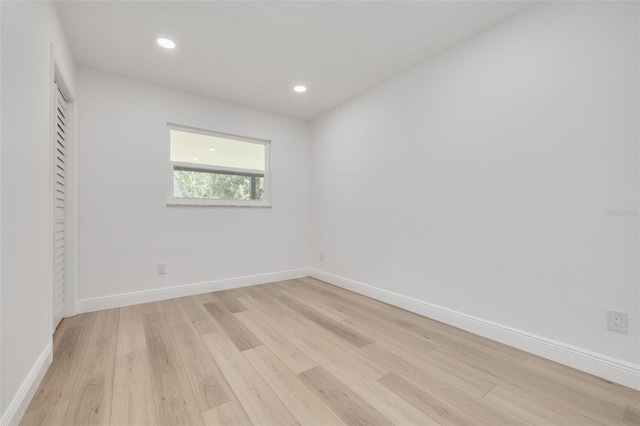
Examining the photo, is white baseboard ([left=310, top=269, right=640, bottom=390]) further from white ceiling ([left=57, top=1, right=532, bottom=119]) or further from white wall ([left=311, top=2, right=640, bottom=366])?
white ceiling ([left=57, top=1, right=532, bottom=119])

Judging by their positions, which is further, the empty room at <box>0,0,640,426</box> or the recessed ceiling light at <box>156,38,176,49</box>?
the recessed ceiling light at <box>156,38,176,49</box>

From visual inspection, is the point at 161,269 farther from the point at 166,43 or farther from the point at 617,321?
the point at 617,321

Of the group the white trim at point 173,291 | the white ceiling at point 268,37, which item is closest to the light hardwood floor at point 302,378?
the white trim at point 173,291

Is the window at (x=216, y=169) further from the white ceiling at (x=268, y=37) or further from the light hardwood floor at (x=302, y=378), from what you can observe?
the light hardwood floor at (x=302, y=378)

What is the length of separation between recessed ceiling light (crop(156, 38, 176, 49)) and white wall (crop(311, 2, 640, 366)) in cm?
208

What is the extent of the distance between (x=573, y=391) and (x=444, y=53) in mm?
2597

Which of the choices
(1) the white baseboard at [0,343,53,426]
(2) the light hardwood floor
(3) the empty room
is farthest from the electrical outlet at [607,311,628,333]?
(1) the white baseboard at [0,343,53,426]

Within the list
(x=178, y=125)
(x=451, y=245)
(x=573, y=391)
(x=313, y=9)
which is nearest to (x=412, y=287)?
(x=451, y=245)

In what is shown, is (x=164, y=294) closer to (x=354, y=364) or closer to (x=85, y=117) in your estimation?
(x=85, y=117)

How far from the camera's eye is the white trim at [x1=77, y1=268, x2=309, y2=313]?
2619mm

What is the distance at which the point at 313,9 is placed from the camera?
6.33ft

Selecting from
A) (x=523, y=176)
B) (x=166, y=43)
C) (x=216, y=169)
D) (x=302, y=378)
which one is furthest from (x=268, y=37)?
(x=302, y=378)

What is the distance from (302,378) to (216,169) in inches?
107

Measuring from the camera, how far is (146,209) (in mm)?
2908
